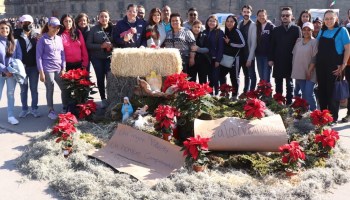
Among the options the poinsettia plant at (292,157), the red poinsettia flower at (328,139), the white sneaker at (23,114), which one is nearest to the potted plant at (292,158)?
the poinsettia plant at (292,157)

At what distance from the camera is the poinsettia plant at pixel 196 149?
419 centimetres

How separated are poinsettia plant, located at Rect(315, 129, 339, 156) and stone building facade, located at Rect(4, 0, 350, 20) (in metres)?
57.1

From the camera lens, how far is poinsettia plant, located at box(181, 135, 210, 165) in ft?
13.8

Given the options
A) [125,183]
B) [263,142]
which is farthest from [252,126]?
[125,183]

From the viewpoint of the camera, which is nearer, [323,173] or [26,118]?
[323,173]

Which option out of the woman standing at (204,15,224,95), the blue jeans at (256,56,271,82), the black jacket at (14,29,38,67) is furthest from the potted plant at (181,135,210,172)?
the black jacket at (14,29,38,67)

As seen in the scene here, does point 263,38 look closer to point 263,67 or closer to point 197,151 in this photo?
point 263,67

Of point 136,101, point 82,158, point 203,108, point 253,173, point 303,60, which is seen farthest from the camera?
point 303,60

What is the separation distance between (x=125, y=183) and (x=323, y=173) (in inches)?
89.5

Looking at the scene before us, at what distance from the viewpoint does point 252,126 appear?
4.74 meters

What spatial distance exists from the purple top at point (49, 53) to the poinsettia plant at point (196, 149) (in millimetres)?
3499

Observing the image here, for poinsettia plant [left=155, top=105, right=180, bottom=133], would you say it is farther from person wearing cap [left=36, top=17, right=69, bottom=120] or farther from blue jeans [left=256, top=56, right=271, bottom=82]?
blue jeans [left=256, top=56, right=271, bottom=82]

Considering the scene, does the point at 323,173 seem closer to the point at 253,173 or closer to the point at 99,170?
the point at 253,173

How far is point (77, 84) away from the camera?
657 centimetres
